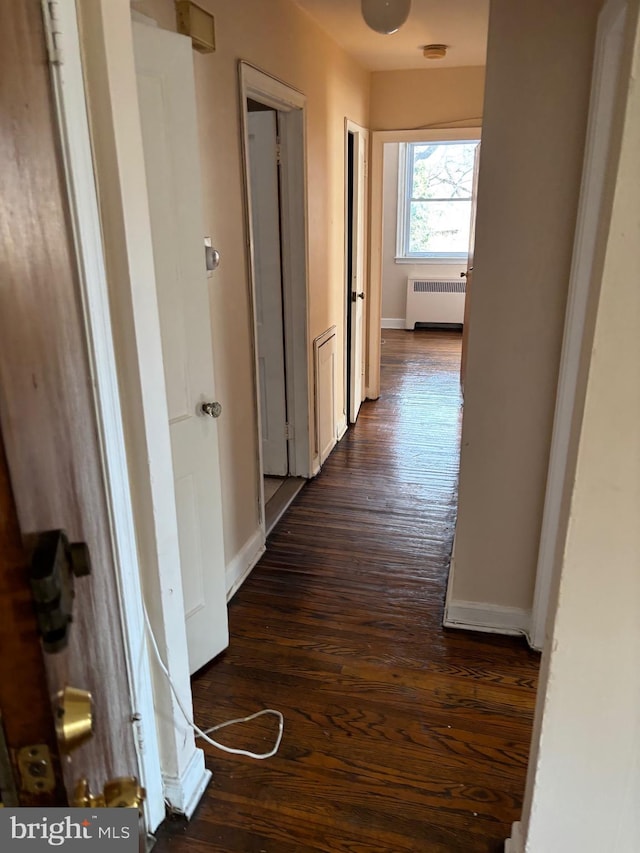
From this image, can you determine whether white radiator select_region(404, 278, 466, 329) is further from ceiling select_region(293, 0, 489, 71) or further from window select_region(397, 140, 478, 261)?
ceiling select_region(293, 0, 489, 71)

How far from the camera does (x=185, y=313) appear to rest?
1859mm

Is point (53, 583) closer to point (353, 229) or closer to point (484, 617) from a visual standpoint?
point (484, 617)

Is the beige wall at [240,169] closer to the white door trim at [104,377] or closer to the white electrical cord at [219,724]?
the white electrical cord at [219,724]

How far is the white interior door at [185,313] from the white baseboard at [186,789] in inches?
17.7

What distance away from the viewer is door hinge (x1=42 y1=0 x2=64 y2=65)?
0.91 m

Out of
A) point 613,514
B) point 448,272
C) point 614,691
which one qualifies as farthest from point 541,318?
point 448,272

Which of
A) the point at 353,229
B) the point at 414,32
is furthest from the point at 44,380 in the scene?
the point at 353,229

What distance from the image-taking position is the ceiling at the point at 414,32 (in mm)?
3012

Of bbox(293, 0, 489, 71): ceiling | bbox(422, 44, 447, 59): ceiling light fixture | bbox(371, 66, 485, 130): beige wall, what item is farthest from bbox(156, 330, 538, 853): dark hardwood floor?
bbox(371, 66, 485, 130): beige wall

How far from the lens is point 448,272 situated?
8141 millimetres

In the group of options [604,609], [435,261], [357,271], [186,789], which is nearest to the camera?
[604,609]

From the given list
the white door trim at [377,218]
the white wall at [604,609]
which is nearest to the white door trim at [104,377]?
the white wall at [604,609]

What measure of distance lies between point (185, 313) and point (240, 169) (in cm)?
91

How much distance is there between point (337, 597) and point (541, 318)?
1.40 metres
